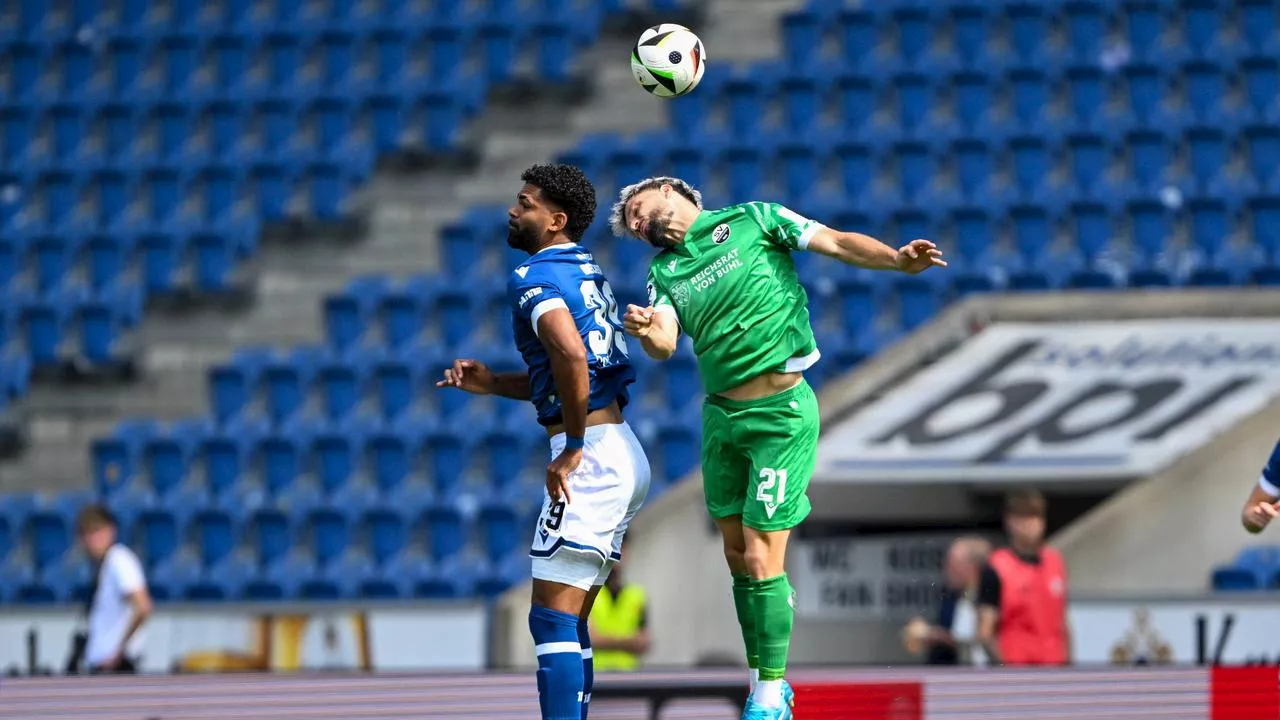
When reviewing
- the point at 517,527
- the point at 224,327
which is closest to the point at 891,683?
the point at 517,527

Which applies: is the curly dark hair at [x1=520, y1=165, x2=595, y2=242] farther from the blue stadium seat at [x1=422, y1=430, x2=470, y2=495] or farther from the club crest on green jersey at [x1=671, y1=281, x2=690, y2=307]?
the blue stadium seat at [x1=422, y1=430, x2=470, y2=495]

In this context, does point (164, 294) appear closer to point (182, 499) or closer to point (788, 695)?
point (182, 499)

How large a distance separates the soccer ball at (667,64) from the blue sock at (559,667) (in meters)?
1.99

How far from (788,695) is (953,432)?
527 centimetres

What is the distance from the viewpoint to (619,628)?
10547mm

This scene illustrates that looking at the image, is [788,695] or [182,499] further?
[182,499]

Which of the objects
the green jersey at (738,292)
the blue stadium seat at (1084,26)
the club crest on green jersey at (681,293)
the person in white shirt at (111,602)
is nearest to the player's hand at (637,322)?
the green jersey at (738,292)

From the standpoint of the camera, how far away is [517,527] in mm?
12453

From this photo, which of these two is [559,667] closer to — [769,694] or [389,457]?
[769,694]

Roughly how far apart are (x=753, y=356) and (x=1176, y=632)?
176 inches

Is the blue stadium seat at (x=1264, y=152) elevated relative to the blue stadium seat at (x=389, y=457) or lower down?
elevated

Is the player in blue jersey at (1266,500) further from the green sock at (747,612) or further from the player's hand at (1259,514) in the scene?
the green sock at (747,612)

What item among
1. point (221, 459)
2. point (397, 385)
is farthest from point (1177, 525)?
point (221, 459)

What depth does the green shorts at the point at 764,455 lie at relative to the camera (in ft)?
19.9
